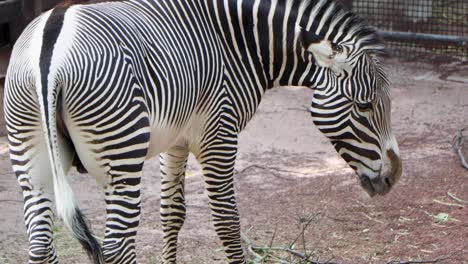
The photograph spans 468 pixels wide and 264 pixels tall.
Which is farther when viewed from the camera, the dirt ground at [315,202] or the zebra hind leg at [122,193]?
the dirt ground at [315,202]

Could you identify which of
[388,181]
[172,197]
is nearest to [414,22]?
[388,181]

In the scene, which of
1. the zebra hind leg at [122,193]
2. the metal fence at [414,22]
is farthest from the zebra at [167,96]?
the metal fence at [414,22]

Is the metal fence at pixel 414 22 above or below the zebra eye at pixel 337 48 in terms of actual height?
below

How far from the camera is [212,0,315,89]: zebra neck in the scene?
5.16 metres

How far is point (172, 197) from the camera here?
5.60m

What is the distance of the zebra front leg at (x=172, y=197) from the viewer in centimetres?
544

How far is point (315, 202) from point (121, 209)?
2973 mm

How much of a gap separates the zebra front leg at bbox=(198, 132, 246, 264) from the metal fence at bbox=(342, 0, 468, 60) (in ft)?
19.4

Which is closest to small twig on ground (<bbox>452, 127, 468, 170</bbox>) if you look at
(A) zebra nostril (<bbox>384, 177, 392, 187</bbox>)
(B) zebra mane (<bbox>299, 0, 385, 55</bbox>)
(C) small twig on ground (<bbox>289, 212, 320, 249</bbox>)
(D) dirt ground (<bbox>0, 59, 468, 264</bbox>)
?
(D) dirt ground (<bbox>0, 59, 468, 264</bbox>)

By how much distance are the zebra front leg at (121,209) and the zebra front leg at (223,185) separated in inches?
32.4

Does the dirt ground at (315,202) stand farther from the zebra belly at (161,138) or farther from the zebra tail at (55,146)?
the zebra tail at (55,146)

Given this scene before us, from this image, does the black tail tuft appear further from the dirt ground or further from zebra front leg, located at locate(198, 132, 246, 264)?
the dirt ground

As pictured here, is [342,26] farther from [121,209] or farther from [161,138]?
[121,209]

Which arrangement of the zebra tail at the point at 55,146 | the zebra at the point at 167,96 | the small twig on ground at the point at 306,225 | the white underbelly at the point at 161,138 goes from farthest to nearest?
the small twig on ground at the point at 306,225 < the white underbelly at the point at 161,138 < the zebra at the point at 167,96 < the zebra tail at the point at 55,146
